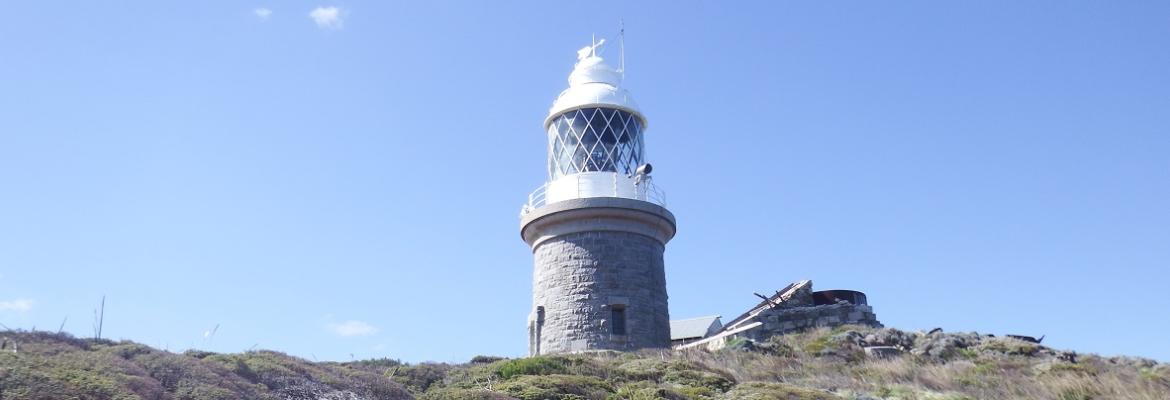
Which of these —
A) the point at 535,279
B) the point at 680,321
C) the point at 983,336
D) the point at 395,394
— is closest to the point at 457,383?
the point at 395,394

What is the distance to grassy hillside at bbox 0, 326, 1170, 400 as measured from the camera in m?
10.3

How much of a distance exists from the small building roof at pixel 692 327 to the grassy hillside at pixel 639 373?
13634 millimetres

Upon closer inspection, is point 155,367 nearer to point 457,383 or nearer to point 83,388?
point 83,388

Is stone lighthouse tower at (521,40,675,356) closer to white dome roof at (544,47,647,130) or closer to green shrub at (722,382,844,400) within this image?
white dome roof at (544,47,647,130)

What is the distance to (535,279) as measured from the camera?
21.9 metres

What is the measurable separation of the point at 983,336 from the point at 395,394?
12663 millimetres

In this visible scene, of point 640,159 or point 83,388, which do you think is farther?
point 640,159

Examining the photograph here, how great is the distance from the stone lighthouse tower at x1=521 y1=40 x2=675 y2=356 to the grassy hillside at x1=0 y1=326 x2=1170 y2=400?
151 cm

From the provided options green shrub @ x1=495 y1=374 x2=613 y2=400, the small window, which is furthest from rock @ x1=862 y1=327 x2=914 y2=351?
green shrub @ x1=495 y1=374 x2=613 y2=400

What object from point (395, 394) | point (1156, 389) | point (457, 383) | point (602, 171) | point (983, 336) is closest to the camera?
point (395, 394)

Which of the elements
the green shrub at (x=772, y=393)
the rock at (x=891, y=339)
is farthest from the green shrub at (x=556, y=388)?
the rock at (x=891, y=339)

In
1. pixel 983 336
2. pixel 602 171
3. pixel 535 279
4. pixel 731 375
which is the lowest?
pixel 731 375

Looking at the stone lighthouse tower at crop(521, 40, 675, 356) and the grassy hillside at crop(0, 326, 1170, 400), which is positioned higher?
the stone lighthouse tower at crop(521, 40, 675, 356)

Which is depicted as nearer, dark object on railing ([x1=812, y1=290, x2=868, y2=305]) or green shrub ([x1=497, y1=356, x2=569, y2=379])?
green shrub ([x1=497, y1=356, x2=569, y2=379])
